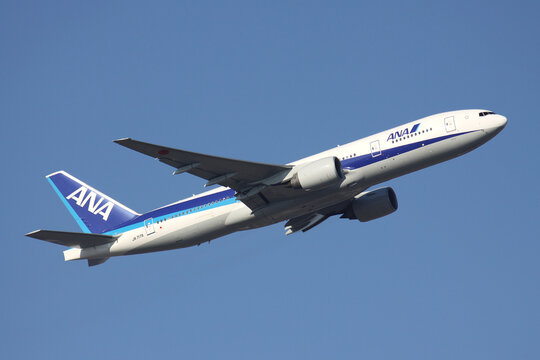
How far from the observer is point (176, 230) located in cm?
4066

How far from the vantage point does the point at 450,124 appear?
124 feet

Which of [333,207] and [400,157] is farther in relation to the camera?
[333,207]

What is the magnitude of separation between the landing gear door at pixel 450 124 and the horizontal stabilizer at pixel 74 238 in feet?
64.0

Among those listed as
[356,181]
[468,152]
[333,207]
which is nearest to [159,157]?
Answer: [356,181]

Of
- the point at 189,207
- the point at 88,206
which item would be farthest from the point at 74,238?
the point at 189,207

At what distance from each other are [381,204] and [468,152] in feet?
23.6

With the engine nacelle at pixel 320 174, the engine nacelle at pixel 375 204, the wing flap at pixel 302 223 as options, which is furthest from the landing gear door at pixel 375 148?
the wing flap at pixel 302 223

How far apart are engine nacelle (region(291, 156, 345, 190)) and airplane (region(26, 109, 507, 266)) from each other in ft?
0.16

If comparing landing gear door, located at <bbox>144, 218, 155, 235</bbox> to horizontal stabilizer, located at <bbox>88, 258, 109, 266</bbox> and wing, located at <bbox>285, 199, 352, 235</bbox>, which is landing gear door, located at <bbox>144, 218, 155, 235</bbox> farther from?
wing, located at <bbox>285, 199, 352, 235</bbox>

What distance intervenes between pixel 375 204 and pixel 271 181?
27.3ft

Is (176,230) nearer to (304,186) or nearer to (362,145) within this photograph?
(304,186)

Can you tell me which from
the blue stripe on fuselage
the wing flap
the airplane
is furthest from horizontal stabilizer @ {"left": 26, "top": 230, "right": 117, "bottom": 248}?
the wing flap

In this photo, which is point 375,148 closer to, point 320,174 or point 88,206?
point 320,174

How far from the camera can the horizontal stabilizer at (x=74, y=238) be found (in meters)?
39.6
